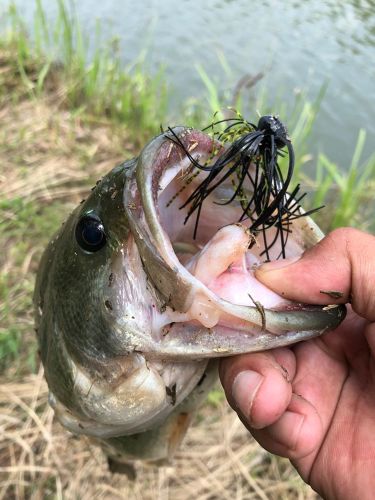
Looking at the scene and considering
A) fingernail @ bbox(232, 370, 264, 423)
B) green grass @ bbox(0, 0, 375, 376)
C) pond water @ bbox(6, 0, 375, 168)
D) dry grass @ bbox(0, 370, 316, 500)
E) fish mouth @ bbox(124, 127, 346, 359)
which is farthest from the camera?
pond water @ bbox(6, 0, 375, 168)

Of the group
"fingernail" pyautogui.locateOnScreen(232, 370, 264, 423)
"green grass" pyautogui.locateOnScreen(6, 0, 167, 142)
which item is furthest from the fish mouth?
"green grass" pyautogui.locateOnScreen(6, 0, 167, 142)

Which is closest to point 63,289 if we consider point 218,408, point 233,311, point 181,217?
point 181,217

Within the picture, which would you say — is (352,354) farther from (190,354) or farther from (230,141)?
(230,141)

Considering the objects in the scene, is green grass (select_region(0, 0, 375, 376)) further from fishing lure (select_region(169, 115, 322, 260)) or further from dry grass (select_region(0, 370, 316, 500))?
fishing lure (select_region(169, 115, 322, 260))

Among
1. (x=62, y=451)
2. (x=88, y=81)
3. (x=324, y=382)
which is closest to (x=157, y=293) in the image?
(x=324, y=382)

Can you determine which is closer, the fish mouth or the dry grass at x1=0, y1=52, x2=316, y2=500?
the fish mouth

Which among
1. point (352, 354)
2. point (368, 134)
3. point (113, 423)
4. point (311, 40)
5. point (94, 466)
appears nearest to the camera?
point (113, 423)

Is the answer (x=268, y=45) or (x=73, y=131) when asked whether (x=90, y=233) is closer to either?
(x=73, y=131)

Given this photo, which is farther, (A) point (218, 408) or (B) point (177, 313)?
(A) point (218, 408)
